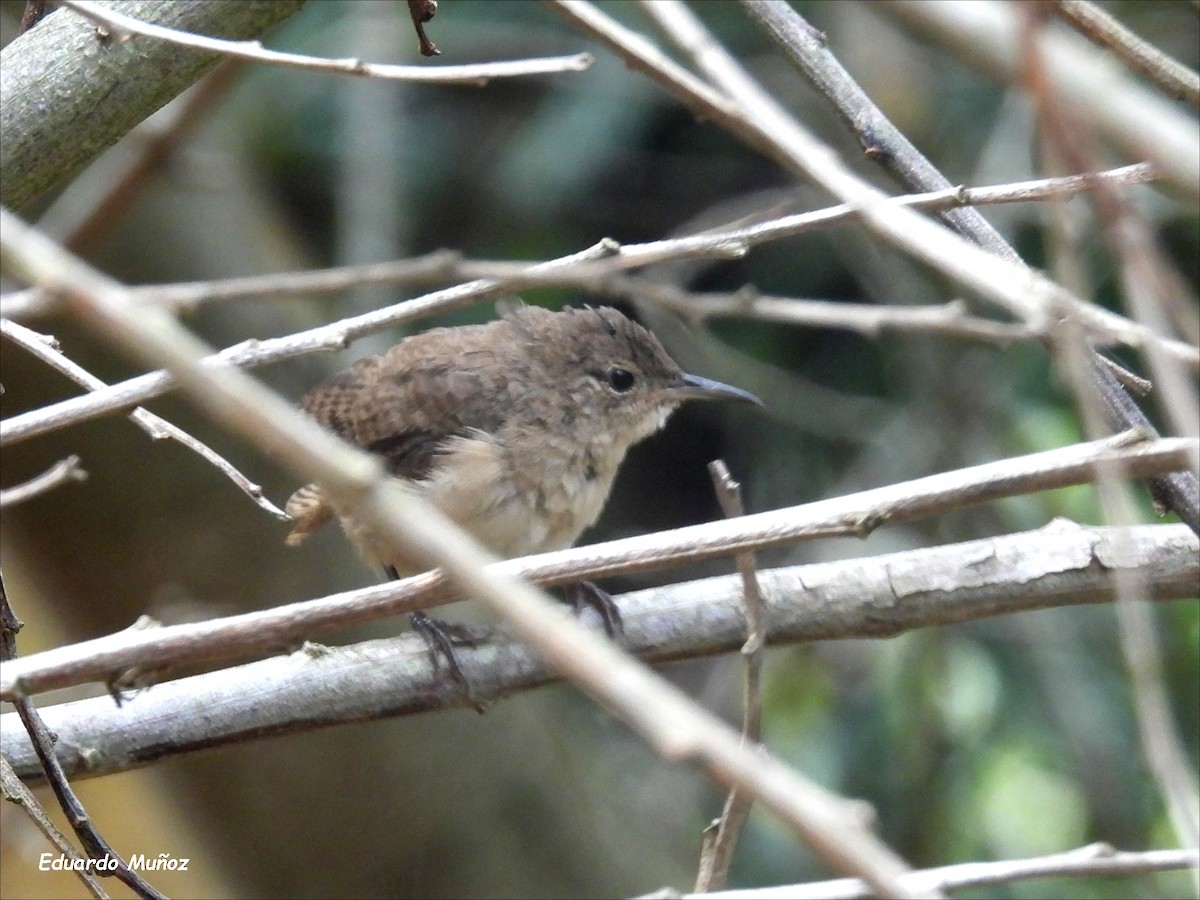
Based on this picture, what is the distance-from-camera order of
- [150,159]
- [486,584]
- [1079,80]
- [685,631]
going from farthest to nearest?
[150,159], [685,631], [1079,80], [486,584]

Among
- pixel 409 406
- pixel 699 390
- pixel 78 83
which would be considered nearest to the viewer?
pixel 78 83

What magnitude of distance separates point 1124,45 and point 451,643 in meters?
1.66

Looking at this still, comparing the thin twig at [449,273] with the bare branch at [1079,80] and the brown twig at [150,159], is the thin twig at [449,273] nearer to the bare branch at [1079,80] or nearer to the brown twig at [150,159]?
the bare branch at [1079,80]

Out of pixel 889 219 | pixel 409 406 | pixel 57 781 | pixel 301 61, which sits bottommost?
pixel 57 781

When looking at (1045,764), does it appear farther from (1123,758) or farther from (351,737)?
(351,737)

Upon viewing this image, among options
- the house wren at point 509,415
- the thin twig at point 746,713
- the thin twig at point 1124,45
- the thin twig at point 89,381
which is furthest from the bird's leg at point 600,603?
the thin twig at point 1124,45

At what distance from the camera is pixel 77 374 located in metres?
1.96

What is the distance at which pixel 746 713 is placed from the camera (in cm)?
197

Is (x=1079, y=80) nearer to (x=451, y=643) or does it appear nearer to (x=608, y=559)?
(x=608, y=559)

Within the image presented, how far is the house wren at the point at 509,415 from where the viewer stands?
11.5ft

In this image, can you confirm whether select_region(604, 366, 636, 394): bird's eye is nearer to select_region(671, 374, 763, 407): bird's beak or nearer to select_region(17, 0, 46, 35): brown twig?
select_region(671, 374, 763, 407): bird's beak

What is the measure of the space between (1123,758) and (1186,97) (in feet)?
12.6

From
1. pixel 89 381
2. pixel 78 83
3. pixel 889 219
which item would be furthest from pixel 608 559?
pixel 78 83

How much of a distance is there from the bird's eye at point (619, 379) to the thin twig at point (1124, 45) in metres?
2.48
